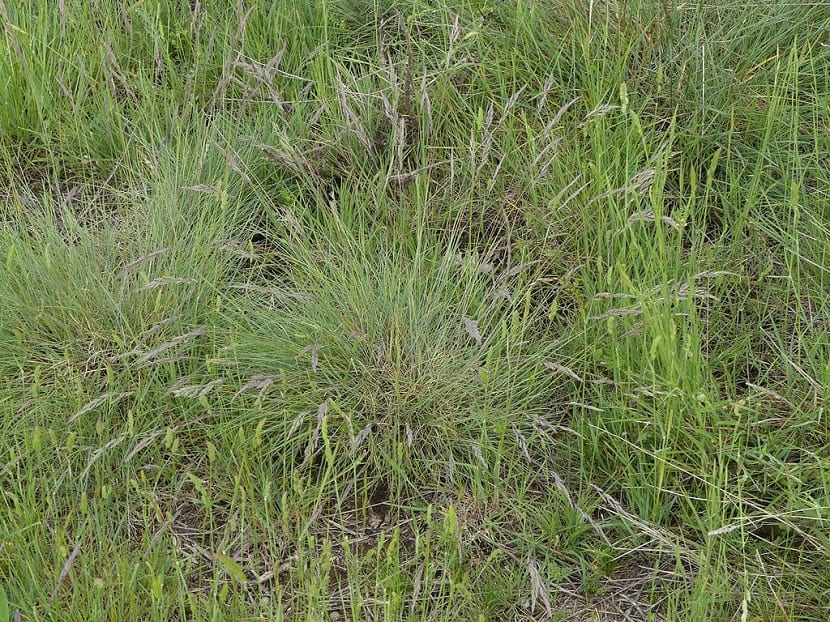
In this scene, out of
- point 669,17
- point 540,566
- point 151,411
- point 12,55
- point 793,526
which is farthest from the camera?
point 12,55

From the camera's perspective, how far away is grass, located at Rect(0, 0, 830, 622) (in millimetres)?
1886

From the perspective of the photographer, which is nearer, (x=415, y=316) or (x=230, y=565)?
(x=230, y=565)

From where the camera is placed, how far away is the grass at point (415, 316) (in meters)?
1.89

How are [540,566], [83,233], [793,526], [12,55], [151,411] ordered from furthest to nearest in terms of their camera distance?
[12,55] < [83,233] < [151,411] < [540,566] < [793,526]

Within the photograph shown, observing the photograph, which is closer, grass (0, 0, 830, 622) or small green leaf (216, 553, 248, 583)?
small green leaf (216, 553, 248, 583)

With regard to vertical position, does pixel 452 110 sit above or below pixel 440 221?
above

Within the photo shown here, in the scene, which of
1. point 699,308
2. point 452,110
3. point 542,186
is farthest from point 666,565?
point 452,110

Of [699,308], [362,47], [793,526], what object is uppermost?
[362,47]

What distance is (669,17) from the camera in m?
2.60

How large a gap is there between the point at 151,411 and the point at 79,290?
36 centimetres

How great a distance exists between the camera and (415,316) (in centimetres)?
219

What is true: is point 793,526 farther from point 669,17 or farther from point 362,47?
point 362,47

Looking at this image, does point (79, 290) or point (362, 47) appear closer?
point (79, 290)

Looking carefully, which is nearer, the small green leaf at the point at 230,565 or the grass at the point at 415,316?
the small green leaf at the point at 230,565
